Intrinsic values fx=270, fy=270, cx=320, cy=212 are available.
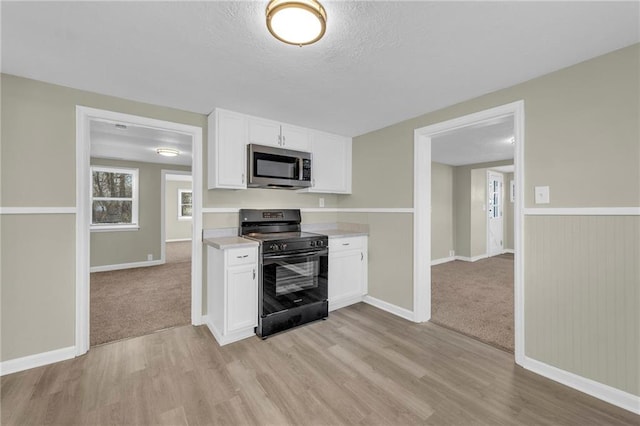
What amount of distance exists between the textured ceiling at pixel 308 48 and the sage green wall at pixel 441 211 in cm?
382

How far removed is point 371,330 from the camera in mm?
2834

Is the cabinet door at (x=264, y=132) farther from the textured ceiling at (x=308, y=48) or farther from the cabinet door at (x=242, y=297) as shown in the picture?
the cabinet door at (x=242, y=297)

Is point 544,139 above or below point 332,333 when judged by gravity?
above

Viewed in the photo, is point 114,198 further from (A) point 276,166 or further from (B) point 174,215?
(A) point 276,166

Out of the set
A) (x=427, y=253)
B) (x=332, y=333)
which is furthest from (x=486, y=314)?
(x=332, y=333)

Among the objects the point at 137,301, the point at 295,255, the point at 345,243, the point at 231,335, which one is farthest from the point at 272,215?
the point at 137,301

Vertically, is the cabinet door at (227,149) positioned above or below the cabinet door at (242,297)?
above

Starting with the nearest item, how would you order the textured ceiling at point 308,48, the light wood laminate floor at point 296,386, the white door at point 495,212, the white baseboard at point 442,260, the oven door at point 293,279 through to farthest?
the textured ceiling at point 308,48 < the light wood laminate floor at point 296,386 < the oven door at point 293,279 < the white baseboard at point 442,260 < the white door at point 495,212

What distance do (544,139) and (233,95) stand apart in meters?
2.63

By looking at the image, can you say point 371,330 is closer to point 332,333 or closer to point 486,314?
point 332,333

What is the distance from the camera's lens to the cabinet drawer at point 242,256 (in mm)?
2510

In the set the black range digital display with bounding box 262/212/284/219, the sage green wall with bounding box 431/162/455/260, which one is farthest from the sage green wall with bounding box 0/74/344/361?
the sage green wall with bounding box 431/162/455/260

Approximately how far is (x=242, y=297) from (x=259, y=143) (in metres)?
1.65

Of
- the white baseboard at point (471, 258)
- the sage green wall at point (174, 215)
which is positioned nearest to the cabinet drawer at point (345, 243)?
the white baseboard at point (471, 258)
